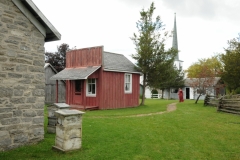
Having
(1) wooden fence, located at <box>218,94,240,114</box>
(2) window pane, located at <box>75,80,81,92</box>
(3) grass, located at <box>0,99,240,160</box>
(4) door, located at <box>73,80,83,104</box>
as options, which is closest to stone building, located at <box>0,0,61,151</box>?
(3) grass, located at <box>0,99,240,160</box>

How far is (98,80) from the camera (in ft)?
60.0

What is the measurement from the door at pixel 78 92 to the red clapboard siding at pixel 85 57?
1616mm

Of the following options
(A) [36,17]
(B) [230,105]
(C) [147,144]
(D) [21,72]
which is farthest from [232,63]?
(D) [21,72]

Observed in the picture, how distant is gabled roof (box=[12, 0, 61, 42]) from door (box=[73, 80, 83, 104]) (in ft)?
37.1

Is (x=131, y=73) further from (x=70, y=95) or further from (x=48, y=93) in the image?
(x=48, y=93)

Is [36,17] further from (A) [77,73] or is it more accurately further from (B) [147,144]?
(A) [77,73]

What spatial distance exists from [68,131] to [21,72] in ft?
7.64

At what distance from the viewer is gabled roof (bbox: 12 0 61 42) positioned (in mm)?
6920

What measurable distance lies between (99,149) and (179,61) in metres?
57.9

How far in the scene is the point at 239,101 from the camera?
1459 cm

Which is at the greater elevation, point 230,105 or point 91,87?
point 91,87

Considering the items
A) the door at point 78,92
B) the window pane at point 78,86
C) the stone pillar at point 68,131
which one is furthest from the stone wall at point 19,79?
the window pane at point 78,86

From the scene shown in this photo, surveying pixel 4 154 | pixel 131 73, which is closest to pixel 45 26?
pixel 4 154

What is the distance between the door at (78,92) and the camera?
19.1 meters
